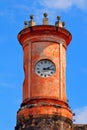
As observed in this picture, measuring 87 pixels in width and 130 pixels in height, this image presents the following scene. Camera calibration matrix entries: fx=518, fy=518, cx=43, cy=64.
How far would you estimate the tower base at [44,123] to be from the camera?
3128 centimetres

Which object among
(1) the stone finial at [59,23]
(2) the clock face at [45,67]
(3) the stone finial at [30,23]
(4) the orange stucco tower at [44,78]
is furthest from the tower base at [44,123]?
(3) the stone finial at [30,23]

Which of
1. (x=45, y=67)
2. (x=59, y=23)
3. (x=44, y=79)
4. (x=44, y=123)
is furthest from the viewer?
(x=59, y=23)

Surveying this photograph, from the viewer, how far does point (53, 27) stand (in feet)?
109

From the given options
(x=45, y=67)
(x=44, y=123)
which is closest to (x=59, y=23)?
(x=45, y=67)

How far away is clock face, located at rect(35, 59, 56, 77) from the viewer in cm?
3256

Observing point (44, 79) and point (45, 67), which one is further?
point (45, 67)

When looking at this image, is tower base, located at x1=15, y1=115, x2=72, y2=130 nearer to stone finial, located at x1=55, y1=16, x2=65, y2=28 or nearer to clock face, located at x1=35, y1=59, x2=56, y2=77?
clock face, located at x1=35, y1=59, x2=56, y2=77

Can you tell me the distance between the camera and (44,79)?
32312mm

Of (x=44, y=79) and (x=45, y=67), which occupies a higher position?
(x=45, y=67)

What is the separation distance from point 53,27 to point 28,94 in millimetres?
4637

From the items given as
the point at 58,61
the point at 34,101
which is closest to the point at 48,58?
the point at 58,61

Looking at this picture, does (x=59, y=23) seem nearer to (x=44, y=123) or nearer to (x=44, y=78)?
(x=44, y=78)

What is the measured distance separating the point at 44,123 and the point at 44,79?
2817 millimetres

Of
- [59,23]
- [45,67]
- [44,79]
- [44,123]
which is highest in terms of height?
[59,23]
